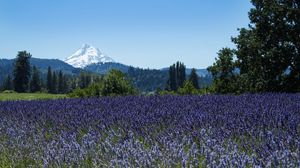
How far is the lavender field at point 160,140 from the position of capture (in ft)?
13.4

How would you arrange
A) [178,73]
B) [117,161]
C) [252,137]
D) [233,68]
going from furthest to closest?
[178,73] → [233,68] → [252,137] → [117,161]

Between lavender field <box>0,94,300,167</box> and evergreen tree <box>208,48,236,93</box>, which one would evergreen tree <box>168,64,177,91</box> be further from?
lavender field <box>0,94,300,167</box>

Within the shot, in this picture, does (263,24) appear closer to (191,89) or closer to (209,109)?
(191,89)

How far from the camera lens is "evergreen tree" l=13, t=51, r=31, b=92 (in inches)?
3081

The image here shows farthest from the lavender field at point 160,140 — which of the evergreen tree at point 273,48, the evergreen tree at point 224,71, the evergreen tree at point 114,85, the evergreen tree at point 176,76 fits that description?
the evergreen tree at point 176,76

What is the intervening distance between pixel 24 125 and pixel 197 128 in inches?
133

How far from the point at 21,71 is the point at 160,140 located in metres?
78.3

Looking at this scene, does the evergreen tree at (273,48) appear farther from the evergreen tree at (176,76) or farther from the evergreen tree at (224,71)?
the evergreen tree at (176,76)

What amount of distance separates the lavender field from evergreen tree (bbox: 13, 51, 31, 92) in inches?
2894

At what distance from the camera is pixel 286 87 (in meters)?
17.8

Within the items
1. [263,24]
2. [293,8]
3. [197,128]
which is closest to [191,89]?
[263,24]

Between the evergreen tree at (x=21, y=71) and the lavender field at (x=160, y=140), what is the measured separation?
7350 centimetres

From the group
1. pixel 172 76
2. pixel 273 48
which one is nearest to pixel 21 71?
pixel 273 48

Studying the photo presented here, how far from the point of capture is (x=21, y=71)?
79500 mm
